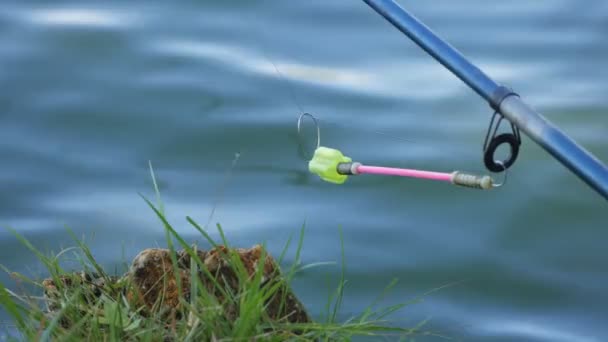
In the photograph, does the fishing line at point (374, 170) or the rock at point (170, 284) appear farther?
the rock at point (170, 284)

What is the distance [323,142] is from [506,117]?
8.03 ft

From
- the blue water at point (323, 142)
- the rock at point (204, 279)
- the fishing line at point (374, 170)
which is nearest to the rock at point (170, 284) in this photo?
the rock at point (204, 279)

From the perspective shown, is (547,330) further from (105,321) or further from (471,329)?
(105,321)

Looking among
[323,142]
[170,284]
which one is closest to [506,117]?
[170,284]

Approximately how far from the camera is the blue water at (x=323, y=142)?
3520mm

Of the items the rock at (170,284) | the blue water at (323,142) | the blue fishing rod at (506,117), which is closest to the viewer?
the blue fishing rod at (506,117)

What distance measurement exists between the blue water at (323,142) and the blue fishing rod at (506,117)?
50.4 inches

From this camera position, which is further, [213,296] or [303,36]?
[303,36]

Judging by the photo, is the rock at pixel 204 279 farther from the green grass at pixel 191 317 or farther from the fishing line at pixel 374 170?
the fishing line at pixel 374 170

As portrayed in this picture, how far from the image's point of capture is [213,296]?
191 centimetres

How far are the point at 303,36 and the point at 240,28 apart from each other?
284mm

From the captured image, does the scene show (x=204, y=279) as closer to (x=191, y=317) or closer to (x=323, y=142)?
(x=191, y=317)

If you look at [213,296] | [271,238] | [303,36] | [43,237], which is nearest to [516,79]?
[303,36]

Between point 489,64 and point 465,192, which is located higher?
point 489,64
